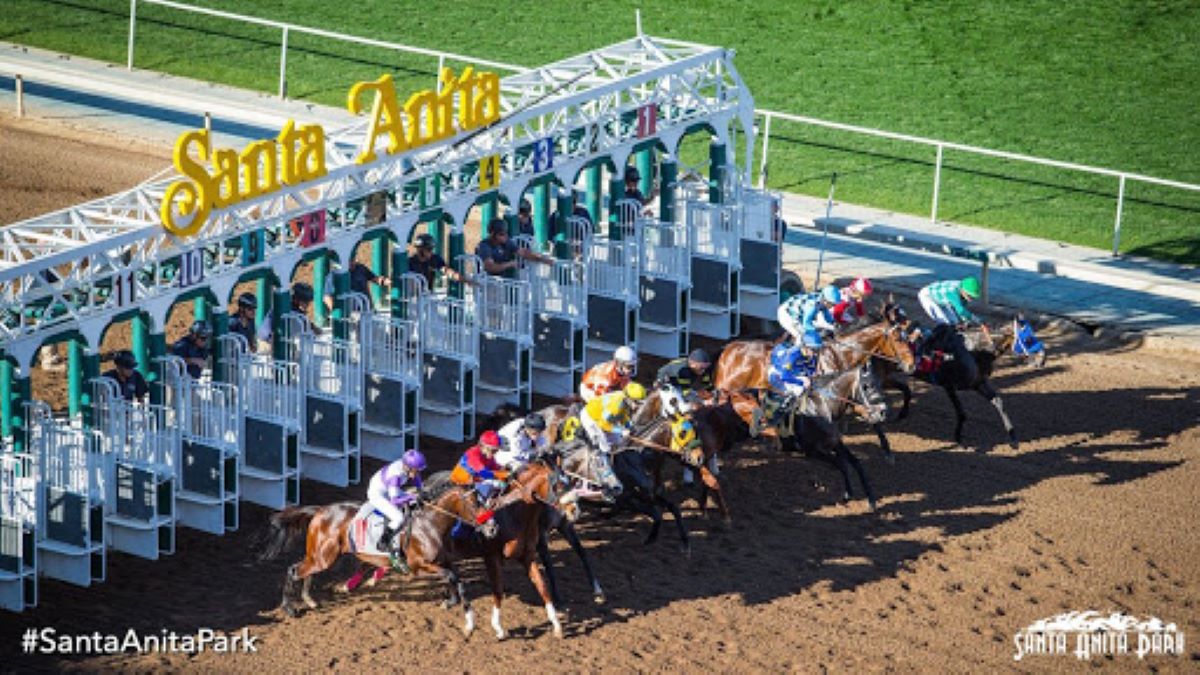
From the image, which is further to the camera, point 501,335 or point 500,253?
point 500,253

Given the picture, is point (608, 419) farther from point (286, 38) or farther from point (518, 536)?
point (286, 38)

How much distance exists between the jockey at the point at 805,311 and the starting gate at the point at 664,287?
1522 mm

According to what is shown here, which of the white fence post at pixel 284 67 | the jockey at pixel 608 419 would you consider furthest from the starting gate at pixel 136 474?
the white fence post at pixel 284 67

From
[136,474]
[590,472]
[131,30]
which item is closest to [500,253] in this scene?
[590,472]

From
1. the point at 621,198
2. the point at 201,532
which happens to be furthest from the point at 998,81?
the point at 201,532

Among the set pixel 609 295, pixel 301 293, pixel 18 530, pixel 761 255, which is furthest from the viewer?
pixel 761 255

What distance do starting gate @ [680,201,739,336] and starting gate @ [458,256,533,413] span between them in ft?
10.8

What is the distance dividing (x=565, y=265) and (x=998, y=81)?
1256 centimetres

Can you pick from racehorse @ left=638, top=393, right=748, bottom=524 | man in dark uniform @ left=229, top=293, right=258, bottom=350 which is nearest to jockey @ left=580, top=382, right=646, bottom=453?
racehorse @ left=638, top=393, right=748, bottom=524

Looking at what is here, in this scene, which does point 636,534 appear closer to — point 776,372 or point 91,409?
point 776,372

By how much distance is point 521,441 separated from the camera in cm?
2233

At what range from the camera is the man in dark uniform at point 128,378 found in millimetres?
22359

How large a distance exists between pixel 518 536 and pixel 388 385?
13.8 ft

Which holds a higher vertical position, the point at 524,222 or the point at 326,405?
the point at 524,222
